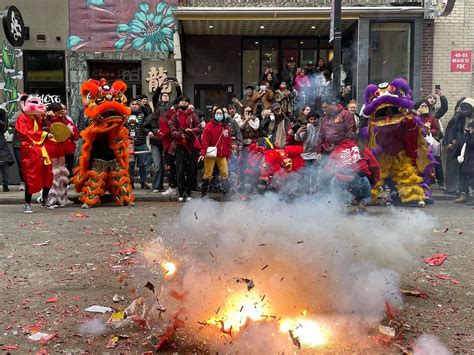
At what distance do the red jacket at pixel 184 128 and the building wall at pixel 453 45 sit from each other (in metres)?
7.30

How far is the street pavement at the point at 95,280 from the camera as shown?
139 inches

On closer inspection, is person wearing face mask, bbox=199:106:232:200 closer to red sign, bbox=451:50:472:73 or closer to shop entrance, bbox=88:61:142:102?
shop entrance, bbox=88:61:142:102

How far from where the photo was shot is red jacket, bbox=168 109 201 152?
31.9 ft

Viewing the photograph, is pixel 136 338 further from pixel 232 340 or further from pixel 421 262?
pixel 421 262

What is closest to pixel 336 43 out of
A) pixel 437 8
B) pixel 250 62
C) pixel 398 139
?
pixel 398 139

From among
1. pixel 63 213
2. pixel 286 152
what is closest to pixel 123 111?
pixel 63 213

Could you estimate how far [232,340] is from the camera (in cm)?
319

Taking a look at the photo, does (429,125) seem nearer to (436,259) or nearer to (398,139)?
(398,139)

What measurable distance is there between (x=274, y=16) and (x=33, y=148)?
706 centimetres

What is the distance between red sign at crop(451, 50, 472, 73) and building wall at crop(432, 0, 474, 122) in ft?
0.34

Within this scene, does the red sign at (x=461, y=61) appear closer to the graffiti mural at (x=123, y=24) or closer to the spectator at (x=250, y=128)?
the spectator at (x=250, y=128)

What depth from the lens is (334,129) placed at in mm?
8406

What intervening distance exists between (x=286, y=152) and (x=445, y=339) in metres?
4.71

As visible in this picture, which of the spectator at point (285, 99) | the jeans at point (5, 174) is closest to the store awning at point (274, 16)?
the spectator at point (285, 99)
